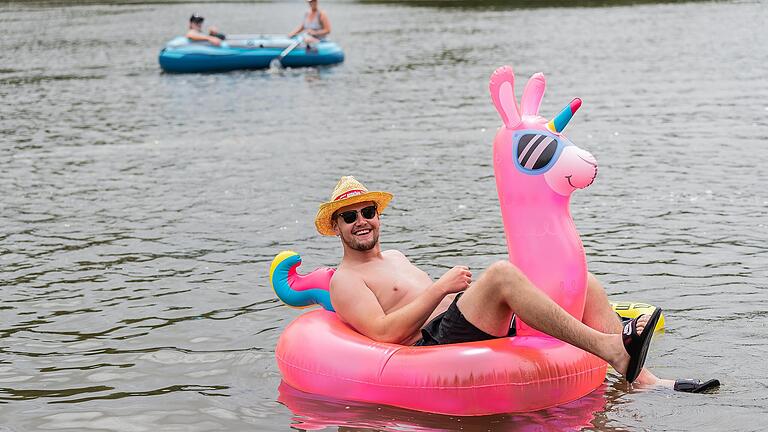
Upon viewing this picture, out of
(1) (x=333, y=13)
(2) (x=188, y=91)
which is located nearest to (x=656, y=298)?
(2) (x=188, y=91)

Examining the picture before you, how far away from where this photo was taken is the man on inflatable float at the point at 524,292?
5.76 meters

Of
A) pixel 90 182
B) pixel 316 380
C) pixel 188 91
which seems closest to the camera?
pixel 316 380

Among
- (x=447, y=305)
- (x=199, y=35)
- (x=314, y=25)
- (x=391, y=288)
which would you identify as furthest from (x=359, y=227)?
(x=314, y=25)

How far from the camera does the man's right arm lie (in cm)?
602

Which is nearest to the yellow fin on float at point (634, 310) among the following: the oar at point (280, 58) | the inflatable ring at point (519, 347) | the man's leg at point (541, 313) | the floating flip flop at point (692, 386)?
the floating flip flop at point (692, 386)

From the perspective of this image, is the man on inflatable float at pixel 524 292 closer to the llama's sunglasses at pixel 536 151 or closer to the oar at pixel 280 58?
the llama's sunglasses at pixel 536 151

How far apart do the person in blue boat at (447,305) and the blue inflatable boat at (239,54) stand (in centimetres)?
1733

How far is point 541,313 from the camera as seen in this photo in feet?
18.8

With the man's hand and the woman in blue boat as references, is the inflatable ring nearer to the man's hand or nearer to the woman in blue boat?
the man's hand

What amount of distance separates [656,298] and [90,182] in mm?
7456

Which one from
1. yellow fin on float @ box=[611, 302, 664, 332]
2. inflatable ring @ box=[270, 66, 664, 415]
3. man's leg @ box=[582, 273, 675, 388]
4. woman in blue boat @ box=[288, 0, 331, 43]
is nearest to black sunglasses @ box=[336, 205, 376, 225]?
inflatable ring @ box=[270, 66, 664, 415]

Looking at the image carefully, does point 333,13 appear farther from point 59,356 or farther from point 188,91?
point 59,356

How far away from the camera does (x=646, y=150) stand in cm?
1377

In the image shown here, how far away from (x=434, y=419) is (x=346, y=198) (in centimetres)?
139
